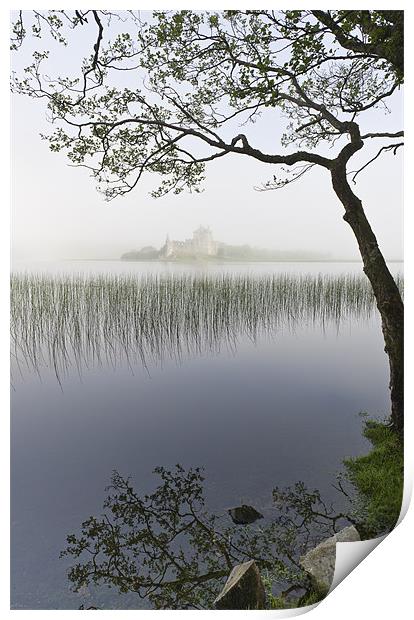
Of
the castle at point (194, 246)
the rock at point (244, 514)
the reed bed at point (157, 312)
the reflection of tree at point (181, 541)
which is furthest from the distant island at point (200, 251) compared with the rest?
the rock at point (244, 514)

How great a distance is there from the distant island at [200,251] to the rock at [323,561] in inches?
55.6

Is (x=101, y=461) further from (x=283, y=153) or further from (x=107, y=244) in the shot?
(x=283, y=153)

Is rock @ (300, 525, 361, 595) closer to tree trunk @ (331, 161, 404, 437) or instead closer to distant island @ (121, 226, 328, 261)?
tree trunk @ (331, 161, 404, 437)

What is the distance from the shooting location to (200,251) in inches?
99.8

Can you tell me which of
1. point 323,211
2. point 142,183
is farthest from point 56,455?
point 323,211

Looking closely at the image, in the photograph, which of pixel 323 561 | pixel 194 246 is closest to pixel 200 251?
pixel 194 246

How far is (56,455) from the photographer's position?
2.37 metres

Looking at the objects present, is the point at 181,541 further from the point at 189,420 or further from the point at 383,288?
the point at 383,288

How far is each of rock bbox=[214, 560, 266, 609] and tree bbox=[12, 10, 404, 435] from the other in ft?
3.51

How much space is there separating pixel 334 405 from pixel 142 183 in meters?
1.53

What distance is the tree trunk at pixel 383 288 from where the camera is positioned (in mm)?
2592

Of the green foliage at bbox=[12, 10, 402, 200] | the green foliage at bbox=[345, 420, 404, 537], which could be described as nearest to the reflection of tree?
the green foliage at bbox=[345, 420, 404, 537]

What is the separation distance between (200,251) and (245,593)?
1.59 metres

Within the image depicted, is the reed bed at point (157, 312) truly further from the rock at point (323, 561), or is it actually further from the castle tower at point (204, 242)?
the rock at point (323, 561)
